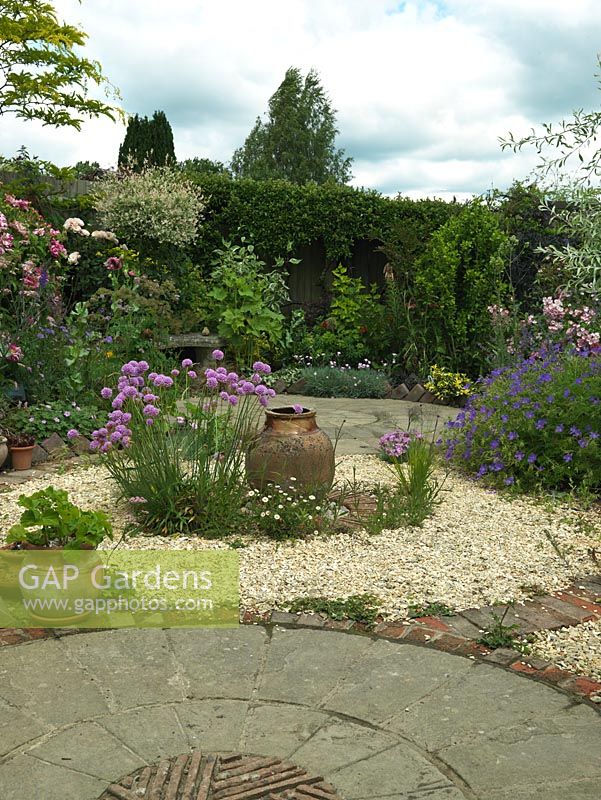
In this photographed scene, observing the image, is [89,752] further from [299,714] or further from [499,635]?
[499,635]

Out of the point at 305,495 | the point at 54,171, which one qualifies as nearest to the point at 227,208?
the point at 54,171

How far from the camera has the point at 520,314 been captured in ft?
33.5

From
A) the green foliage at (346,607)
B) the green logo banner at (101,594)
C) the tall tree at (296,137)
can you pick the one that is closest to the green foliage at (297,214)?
the green logo banner at (101,594)

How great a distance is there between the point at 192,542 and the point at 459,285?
6520 millimetres

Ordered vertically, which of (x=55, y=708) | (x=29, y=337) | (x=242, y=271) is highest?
(x=242, y=271)

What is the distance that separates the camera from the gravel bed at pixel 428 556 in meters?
3.61

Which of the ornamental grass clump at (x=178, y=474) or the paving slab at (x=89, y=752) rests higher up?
the ornamental grass clump at (x=178, y=474)

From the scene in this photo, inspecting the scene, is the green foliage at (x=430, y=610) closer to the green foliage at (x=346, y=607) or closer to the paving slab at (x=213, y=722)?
the green foliage at (x=346, y=607)

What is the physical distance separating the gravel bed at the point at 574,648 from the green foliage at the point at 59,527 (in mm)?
1792

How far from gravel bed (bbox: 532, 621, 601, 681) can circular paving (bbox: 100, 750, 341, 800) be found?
1194 mm

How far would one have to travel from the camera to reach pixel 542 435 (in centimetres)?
533

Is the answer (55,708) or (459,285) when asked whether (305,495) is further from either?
(459,285)

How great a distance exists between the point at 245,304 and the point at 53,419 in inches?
177

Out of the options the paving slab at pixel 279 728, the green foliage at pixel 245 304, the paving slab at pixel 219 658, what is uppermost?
the green foliage at pixel 245 304
